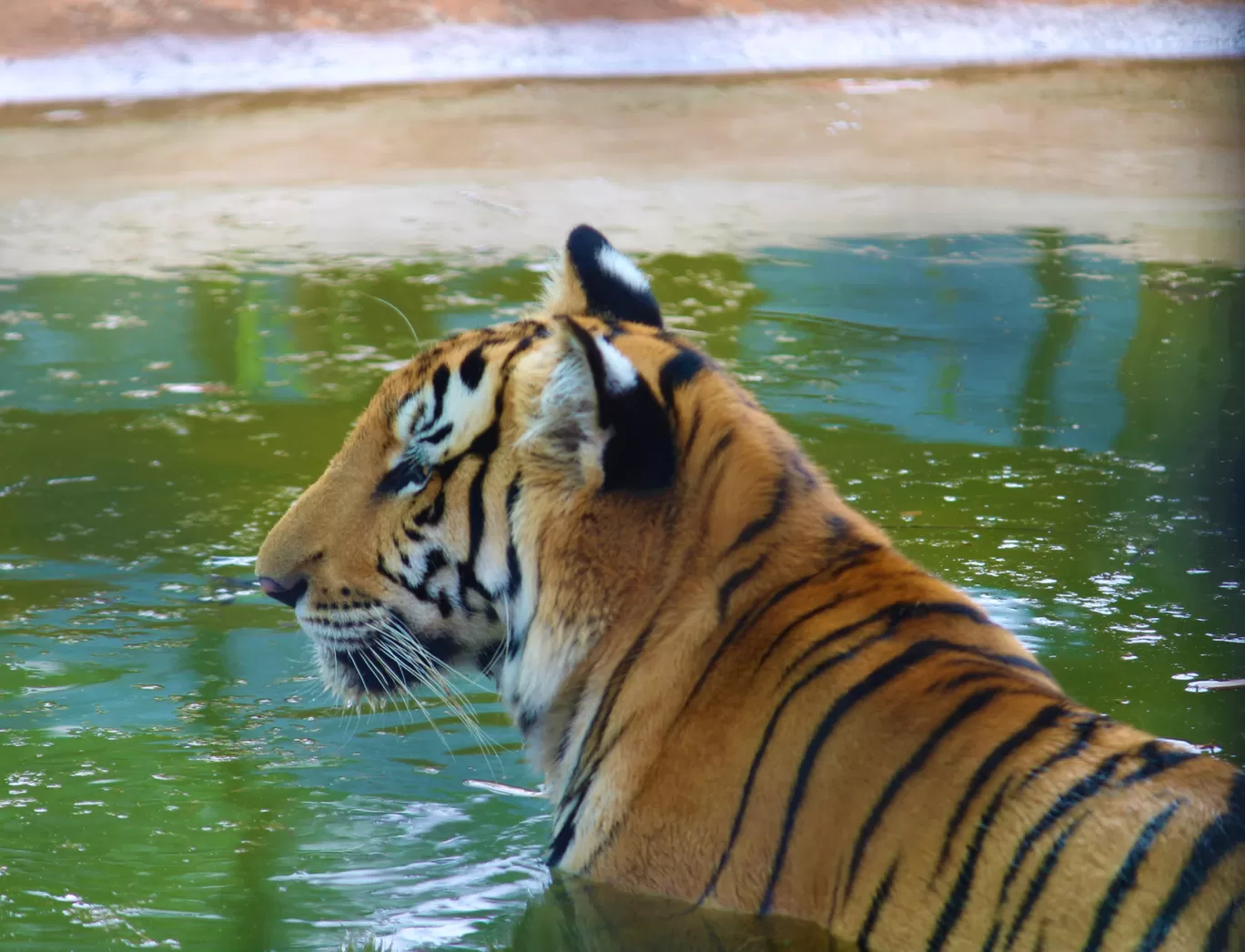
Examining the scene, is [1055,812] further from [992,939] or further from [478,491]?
[478,491]

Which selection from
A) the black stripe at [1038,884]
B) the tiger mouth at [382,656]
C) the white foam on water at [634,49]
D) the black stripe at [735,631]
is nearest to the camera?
the black stripe at [1038,884]

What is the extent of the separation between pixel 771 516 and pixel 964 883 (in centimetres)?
55

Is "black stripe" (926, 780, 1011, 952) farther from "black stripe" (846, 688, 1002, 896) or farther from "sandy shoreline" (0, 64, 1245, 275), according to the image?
A: "sandy shoreline" (0, 64, 1245, 275)

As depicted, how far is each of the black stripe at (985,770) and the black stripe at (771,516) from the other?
434 mm

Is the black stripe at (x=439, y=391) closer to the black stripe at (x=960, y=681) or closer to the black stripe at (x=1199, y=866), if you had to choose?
the black stripe at (x=960, y=681)

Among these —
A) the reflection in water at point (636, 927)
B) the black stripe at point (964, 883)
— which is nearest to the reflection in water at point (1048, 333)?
the reflection in water at point (636, 927)

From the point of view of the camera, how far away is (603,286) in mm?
2650

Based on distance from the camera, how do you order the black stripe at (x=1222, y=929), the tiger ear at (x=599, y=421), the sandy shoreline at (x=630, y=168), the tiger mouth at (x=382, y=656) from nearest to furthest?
the black stripe at (x=1222, y=929)
the tiger ear at (x=599, y=421)
the tiger mouth at (x=382, y=656)
the sandy shoreline at (x=630, y=168)

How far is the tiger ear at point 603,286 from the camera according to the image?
265cm

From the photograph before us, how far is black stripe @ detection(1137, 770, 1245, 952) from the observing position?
183cm

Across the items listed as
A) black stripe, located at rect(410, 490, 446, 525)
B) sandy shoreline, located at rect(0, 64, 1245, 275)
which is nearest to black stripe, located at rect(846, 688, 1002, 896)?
black stripe, located at rect(410, 490, 446, 525)

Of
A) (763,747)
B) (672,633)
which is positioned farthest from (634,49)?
(763,747)

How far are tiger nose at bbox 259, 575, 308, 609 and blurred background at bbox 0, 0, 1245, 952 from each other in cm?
45

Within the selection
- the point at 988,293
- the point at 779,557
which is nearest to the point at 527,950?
the point at 779,557
